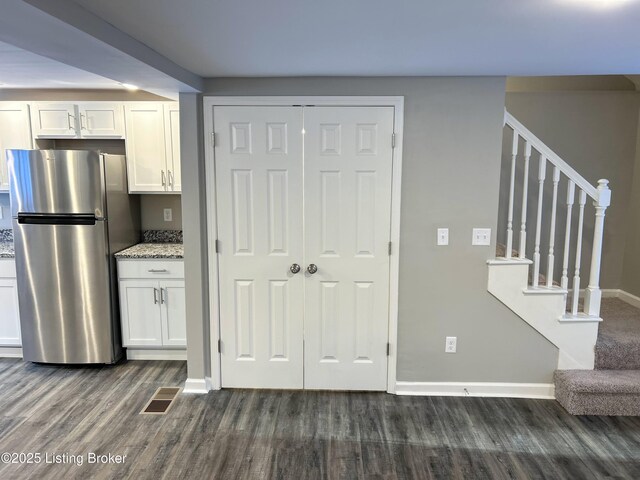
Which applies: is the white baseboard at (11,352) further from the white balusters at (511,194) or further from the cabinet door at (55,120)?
the white balusters at (511,194)

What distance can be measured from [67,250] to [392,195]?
2.51 metres

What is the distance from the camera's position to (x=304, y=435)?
8.43 feet

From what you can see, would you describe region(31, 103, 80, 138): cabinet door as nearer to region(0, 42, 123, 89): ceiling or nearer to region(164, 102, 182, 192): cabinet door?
region(0, 42, 123, 89): ceiling

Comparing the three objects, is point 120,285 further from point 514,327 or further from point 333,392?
point 514,327

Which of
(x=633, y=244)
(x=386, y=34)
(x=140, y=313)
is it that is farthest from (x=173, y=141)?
(x=633, y=244)

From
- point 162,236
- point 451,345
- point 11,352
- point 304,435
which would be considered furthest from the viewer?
point 162,236

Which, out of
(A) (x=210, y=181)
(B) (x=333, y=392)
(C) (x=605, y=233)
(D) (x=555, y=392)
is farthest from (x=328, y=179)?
(C) (x=605, y=233)

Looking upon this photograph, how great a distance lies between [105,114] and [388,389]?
313 centimetres

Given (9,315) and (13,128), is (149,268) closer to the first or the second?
(9,315)

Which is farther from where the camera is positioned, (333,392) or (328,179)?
(333,392)

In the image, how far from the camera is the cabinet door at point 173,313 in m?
3.41

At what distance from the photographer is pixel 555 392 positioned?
2.97 meters

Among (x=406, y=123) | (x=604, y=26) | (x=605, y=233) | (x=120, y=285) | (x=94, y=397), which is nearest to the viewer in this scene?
(x=604, y=26)

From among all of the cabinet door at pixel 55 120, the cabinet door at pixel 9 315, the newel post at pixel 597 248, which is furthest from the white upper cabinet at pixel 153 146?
the newel post at pixel 597 248
